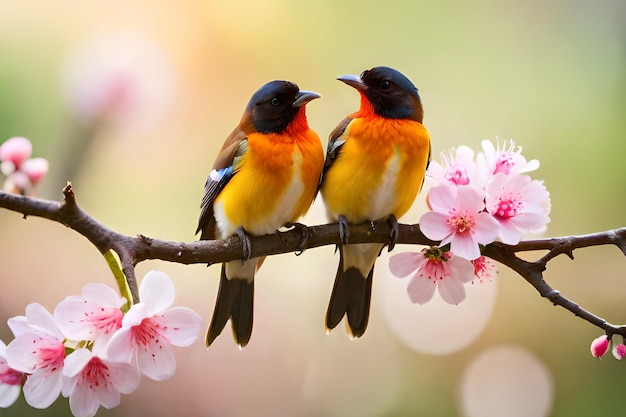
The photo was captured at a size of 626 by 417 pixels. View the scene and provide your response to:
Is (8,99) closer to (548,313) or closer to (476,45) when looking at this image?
(476,45)

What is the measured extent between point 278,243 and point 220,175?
7.4 inches

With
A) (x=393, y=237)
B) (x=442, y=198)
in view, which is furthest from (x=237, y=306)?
(x=442, y=198)

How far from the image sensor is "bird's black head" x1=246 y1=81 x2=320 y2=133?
3.36 ft

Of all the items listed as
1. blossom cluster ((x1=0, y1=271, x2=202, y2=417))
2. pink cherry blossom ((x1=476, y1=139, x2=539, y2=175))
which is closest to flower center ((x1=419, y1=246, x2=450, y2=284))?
pink cherry blossom ((x1=476, y1=139, x2=539, y2=175))

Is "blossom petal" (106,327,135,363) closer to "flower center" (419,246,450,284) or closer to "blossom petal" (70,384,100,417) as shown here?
"blossom petal" (70,384,100,417)

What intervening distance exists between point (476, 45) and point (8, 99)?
1251 millimetres

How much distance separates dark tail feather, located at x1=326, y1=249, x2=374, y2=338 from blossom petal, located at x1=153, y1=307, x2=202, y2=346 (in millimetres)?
388

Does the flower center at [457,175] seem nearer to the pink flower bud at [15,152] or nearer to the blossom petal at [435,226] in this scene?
the blossom petal at [435,226]

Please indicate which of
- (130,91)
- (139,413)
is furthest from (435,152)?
(139,413)

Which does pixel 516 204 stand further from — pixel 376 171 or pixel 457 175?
pixel 376 171

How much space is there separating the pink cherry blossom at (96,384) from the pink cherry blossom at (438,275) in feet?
1.19

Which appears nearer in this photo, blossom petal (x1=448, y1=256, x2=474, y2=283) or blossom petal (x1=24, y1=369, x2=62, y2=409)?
blossom petal (x1=24, y1=369, x2=62, y2=409)

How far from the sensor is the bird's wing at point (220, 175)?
1039 millimetres

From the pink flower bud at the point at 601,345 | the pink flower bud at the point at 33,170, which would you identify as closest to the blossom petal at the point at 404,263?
the pink flower bud at the point at 601,345
